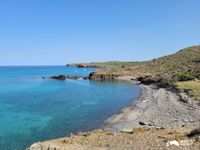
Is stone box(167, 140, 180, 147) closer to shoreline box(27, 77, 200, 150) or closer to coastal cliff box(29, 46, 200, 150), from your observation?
coastal cliff box(29, 46, 200, 150)

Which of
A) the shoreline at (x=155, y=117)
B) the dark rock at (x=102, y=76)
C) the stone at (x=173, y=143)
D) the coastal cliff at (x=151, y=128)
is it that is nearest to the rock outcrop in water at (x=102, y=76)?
the dark rock at (x=102, y=76)

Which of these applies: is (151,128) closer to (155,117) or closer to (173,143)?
(155,117)

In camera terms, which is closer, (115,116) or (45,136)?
(45,136)

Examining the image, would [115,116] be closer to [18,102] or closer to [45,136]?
[45,136]

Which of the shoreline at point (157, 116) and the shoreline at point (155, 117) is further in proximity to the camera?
the shoreline at point (157, 116)

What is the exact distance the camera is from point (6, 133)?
122 ft

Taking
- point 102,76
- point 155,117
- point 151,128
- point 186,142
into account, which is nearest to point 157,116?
point 155,117

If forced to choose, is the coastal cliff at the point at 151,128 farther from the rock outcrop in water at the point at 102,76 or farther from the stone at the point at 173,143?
the rock outcrop in water at the point at 102,76

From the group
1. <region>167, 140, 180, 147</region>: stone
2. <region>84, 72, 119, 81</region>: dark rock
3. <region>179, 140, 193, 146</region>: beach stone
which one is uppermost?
<region>179, 140, 193, 146</region>: beach stone

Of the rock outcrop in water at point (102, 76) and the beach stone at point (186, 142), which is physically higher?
the beach stone at point (186, 142)

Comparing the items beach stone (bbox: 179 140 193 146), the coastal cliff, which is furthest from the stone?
beach stone (bbox: 179 140 193 146)

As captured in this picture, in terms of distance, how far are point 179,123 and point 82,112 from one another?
58.9 feet

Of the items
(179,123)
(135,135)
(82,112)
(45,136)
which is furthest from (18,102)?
(135,135)

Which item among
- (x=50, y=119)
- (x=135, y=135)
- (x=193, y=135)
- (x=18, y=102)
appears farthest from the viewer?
(x=18, y=102)
